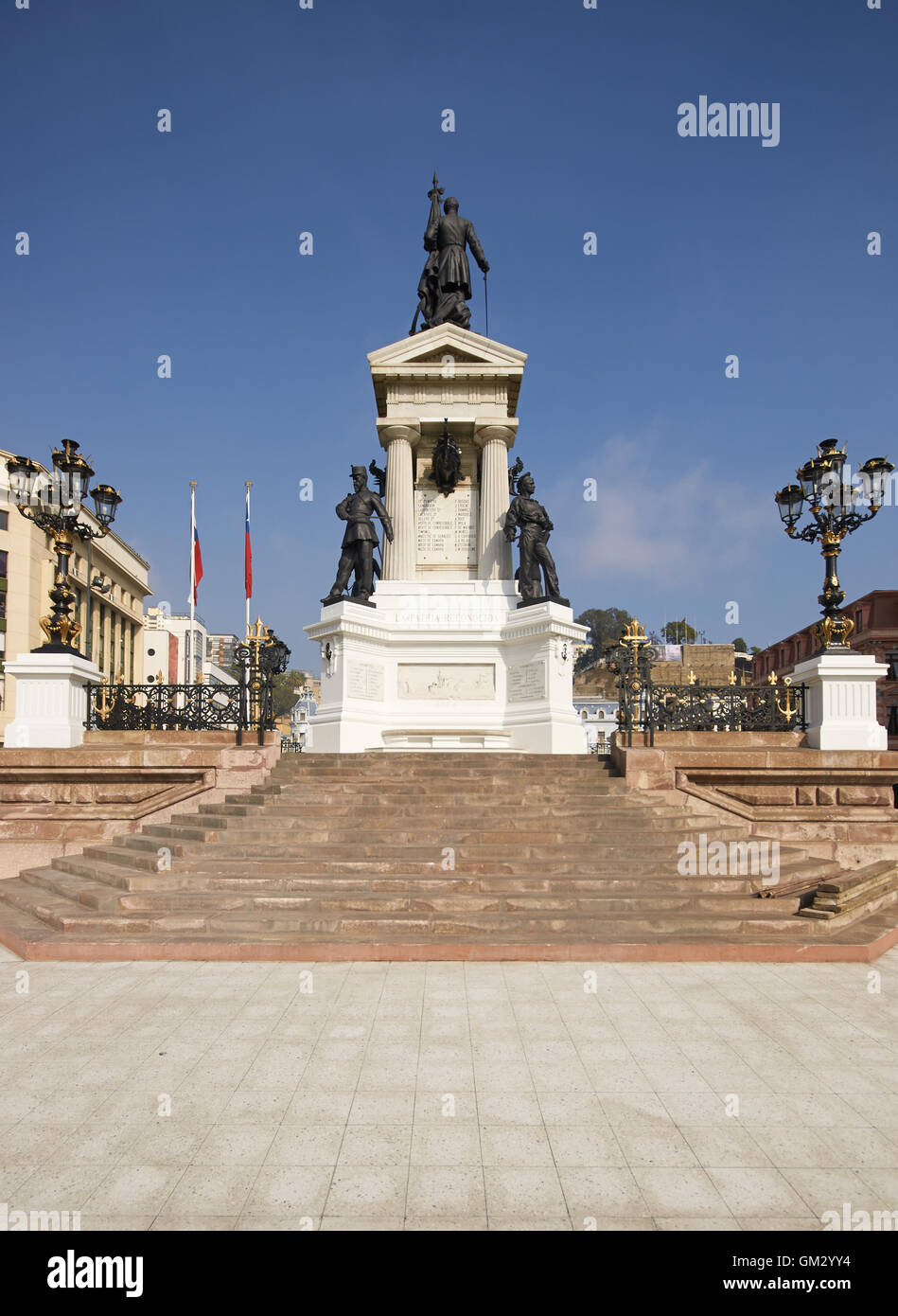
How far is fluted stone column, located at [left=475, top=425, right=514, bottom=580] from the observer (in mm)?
17547

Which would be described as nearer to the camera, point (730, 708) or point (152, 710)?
point (730, 708)

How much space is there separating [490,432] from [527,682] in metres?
6.48

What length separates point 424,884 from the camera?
867 cm

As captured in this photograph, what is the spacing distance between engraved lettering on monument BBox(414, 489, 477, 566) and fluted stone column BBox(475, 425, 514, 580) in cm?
32

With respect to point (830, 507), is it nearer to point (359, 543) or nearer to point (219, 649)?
point (359, 543)

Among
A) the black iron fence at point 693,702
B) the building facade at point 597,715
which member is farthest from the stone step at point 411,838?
the building facade at point 597,715

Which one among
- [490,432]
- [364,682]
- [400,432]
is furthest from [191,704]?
[490,432]

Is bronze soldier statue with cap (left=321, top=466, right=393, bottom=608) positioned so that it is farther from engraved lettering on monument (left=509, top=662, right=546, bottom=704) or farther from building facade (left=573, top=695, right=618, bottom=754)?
building facade (left=573, top=695, right=618, bottom=754)

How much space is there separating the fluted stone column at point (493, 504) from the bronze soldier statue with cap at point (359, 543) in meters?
2.57

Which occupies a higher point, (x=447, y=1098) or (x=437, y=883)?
A: (x=437, y=883)

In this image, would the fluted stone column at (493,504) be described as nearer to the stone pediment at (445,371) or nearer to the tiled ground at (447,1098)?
the stone pediment at (445,371)

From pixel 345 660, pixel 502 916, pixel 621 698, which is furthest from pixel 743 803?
pixel 345 660
